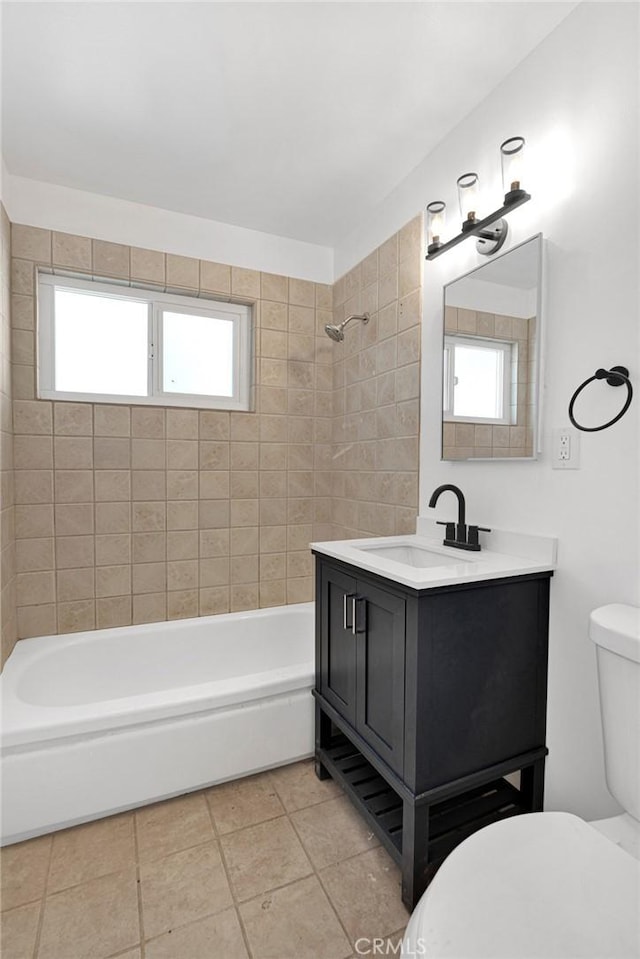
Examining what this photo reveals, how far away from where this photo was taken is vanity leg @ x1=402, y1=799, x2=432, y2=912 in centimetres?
125

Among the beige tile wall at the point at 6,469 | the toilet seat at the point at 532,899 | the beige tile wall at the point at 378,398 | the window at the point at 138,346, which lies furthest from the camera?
the window at the point at 138,346

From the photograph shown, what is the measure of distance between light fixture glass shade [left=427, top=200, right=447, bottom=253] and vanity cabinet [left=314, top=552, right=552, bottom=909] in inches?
49.9

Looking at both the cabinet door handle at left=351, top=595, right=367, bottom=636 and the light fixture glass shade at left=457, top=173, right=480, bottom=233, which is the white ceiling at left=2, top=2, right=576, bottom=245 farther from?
the cabinet door handle at left=351, top=595, right=367, bottom=636

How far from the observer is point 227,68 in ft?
4.96

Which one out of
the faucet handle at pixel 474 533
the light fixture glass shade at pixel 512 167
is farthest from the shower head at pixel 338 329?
the faucet handle at pixel 474 533

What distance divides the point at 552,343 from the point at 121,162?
6.18ft

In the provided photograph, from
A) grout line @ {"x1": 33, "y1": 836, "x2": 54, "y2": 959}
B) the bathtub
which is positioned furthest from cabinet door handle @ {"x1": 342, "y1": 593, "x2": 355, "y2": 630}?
grout line @ {"x1": 33, "y1": 836, "x2": 54, "y2": 959}

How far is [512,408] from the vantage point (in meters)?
1.55

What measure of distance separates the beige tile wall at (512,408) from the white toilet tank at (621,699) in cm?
58

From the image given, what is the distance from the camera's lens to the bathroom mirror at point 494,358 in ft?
4.83

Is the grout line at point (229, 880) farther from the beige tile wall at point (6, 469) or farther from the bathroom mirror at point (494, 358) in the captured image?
the bathroom mirror at point (494, 358)

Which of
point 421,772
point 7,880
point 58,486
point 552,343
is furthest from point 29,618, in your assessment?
point 552,343

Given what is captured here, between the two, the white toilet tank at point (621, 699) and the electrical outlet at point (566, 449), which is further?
the electrical outlet at point (566, 449)

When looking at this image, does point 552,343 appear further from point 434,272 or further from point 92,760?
point 92,760
